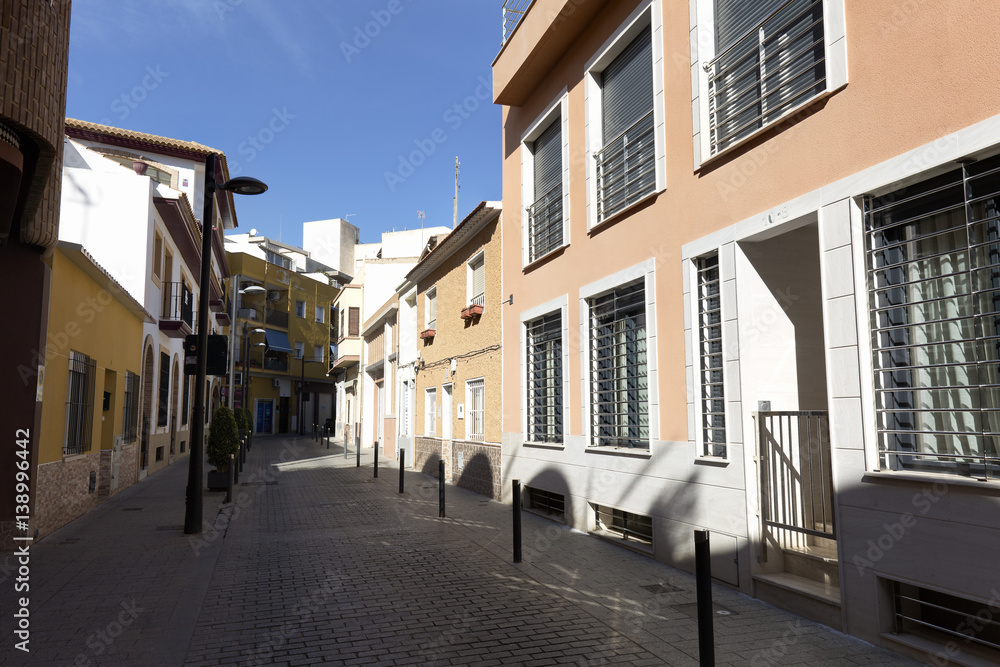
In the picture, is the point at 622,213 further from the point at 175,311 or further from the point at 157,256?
the point at 175,311

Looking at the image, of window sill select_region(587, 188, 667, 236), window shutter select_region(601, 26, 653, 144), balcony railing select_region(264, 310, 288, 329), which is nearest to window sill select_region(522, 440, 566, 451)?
window sill select_region(587, 188, 667, 236)

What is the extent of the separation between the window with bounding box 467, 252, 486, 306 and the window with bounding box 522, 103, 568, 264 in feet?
8.04

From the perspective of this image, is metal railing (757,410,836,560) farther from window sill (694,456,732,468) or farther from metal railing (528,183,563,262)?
metal railing (528,183,563,262)

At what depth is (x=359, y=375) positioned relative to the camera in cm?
3281

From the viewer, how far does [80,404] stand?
35.0 feet

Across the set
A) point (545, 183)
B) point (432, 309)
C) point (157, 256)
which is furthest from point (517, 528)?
point (157, 256)

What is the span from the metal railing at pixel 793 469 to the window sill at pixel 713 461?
0.37m

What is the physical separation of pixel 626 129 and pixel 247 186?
196 inches

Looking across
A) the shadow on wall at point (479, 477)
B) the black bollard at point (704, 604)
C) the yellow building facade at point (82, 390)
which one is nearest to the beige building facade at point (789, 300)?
the black bollard at point (704, 604)

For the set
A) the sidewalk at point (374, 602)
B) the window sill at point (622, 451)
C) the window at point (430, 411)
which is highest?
the window at point (430, 411)

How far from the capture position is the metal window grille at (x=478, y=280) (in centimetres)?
1465

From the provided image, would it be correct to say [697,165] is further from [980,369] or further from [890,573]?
[890,573]

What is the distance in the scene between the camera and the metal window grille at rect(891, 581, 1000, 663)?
13.8 feet

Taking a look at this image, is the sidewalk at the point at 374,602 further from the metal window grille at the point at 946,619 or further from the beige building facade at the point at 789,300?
the beige building facade at the point at 789,300
